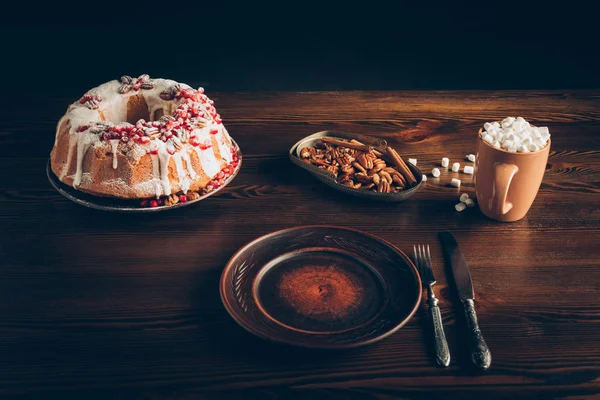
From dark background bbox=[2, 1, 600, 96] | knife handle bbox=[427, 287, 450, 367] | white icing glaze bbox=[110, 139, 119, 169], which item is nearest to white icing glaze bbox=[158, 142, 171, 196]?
white icing glaze bbox=[110, 139, 119, 169]

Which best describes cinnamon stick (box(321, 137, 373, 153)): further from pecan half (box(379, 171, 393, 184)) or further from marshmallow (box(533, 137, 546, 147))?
marshmallow (box(533, 137, 546, 147))

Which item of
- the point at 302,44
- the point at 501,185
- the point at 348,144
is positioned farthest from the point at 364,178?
the point at 302,44

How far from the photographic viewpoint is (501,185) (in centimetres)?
134

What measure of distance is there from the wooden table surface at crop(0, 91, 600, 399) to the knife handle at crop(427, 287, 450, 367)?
0.06ft

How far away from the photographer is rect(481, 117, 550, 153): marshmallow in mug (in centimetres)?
131

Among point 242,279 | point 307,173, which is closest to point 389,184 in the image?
point 307,173

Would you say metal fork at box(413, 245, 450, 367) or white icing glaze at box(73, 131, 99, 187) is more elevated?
white icing glaze at box(73, 131, 99, 187)

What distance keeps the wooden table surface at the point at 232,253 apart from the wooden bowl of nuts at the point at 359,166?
0.14 feet

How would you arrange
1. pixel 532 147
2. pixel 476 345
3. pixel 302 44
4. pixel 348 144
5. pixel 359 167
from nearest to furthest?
pixel 476 345 → pixel 532 147 → pixel 359 167 → pixel 348 144 → pixel 302 44

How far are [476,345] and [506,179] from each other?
1.42ft

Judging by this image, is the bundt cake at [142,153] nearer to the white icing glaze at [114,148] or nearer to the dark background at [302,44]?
the white icing glaze at [114,148]

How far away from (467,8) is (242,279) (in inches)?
95.4

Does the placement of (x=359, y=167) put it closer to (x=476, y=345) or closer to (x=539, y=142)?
(x=539, y=142)

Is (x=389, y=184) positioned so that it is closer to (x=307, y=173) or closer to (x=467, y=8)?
(x=307, y=173)
